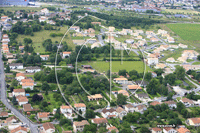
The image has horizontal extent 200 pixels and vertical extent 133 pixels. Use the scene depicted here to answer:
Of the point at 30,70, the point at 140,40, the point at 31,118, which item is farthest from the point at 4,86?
the point at 140,40

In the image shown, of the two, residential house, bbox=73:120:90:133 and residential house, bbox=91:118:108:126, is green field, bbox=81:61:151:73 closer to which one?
residential house, bbox=91:118:108:126

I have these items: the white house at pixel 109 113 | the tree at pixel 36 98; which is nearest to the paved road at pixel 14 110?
the tree at pixel 36 98

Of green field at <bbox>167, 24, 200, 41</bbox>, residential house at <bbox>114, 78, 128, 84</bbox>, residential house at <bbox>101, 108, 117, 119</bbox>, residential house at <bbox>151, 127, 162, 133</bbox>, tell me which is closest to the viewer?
residential house at <bbox>151, 127, 162, 133</bbox>

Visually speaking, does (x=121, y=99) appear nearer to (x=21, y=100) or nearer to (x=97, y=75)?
(x=97, y=75)

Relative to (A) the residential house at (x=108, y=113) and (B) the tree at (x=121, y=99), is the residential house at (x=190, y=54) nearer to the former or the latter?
(B) the tree at (x=121, y=99)

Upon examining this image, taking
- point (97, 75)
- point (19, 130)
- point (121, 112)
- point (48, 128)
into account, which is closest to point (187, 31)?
point (97, 75)

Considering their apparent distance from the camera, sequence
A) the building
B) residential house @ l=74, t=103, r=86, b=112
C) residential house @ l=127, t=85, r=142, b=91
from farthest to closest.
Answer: the building
residential house @ l=127, t=85, r=142, b=91
residential house @ l=74, t=103, r=86, b=112

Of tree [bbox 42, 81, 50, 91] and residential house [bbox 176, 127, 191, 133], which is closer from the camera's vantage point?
residential house [bbox 176, 127, 191, 133]

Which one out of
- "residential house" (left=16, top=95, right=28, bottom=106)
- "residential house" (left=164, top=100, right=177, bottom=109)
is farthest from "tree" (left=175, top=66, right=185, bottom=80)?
"residential house" (left=16, top=95, right=28, bottom=106)
